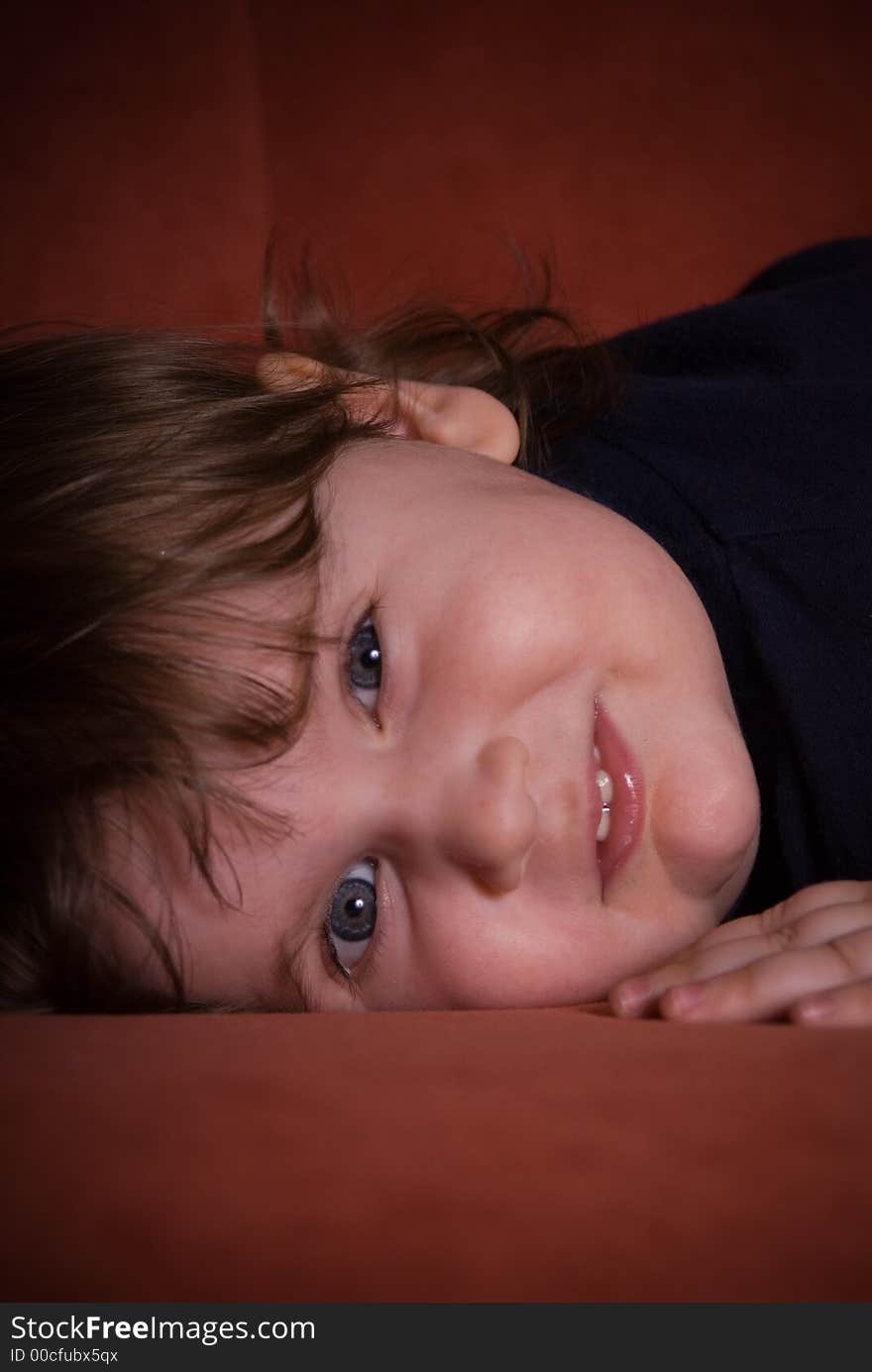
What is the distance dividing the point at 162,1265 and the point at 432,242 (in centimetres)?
104

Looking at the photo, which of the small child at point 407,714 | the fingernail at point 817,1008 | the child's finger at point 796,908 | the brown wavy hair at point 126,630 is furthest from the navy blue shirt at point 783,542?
the fingernail at point 817,1008

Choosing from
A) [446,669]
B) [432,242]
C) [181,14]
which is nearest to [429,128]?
[432,242]

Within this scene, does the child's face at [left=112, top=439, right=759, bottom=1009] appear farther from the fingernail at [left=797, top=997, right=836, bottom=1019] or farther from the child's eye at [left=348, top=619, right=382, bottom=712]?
the fingernail at [left=797, top=997, right=836, bottom=1019]

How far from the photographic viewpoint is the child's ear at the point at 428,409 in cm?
96

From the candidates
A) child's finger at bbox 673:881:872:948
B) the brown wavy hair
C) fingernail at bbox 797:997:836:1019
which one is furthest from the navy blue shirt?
fingernail at bbox 797:997:836:1019

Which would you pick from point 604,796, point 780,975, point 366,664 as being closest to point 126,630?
point 366,664

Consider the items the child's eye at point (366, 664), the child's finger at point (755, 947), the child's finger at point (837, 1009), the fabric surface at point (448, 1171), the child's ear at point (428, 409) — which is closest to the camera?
the fabric surface at point (448, 1171)

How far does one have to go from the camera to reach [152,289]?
3.84 ft

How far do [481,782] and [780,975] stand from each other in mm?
200

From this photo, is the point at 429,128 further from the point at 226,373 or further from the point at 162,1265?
the point at 162,1265

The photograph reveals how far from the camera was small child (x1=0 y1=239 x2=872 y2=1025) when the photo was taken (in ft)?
2.32

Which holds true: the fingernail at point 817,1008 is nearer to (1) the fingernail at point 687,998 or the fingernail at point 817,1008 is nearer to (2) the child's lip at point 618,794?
(1) the fingernail at point 687,998

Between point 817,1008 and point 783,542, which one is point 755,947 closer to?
point 817,1008

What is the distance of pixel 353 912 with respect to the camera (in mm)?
793
